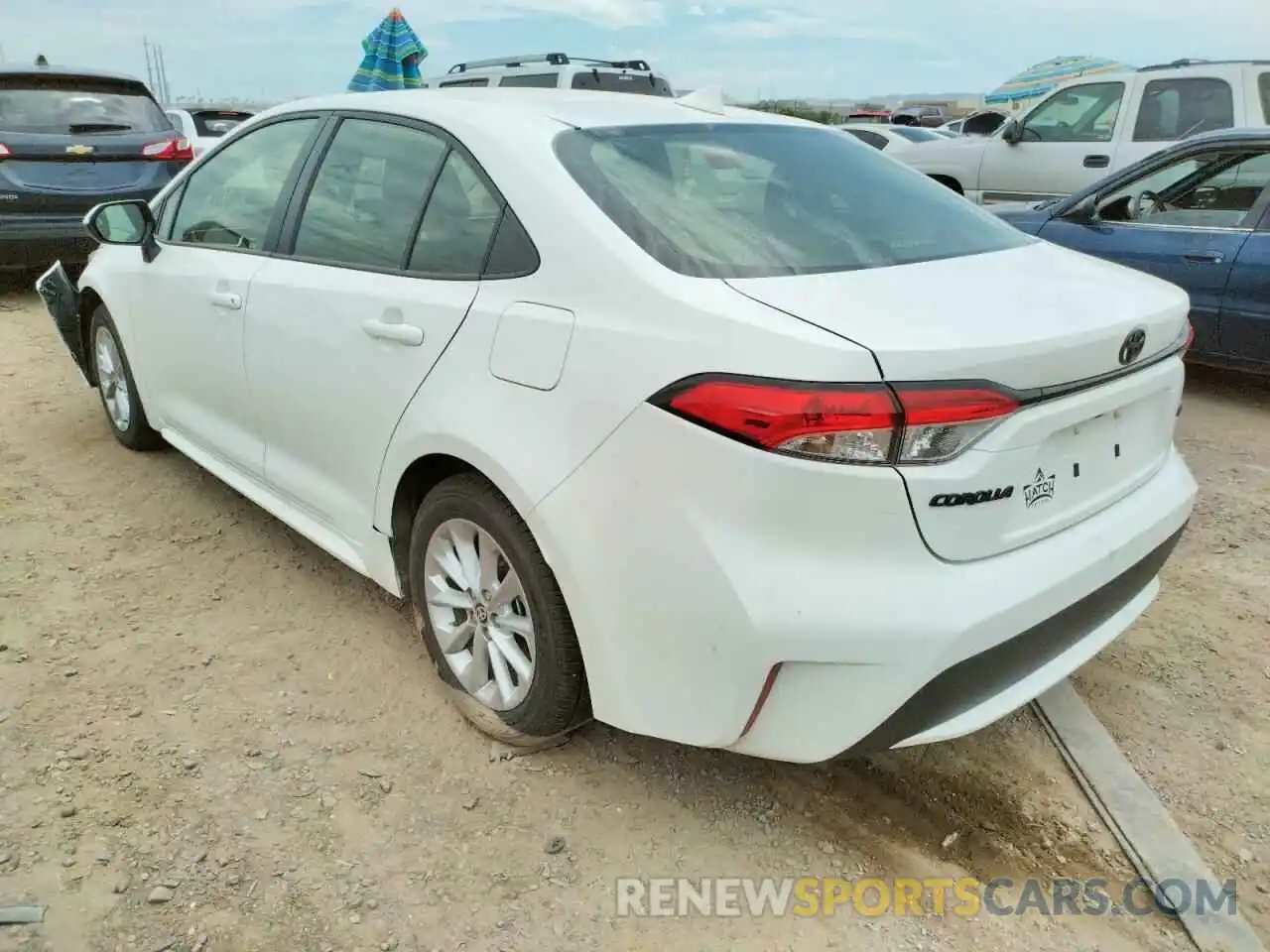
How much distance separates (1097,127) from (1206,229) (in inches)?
126

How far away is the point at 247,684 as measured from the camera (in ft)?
9.35

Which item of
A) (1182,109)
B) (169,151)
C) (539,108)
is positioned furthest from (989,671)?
(169,151)

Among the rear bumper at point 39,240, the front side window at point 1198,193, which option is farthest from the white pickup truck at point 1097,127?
the rear bumper at point 39,240

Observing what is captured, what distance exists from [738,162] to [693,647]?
133 centimetres

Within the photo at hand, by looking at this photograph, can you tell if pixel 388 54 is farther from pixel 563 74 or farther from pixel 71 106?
pixel 71 106

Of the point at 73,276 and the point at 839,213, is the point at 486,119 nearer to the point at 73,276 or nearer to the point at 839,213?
the point at 839,213

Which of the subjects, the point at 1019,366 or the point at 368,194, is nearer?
the point at 1019,366

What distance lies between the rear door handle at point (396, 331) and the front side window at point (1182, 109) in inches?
283

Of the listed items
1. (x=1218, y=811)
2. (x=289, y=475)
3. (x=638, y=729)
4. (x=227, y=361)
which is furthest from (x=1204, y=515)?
(x=227, y=361)

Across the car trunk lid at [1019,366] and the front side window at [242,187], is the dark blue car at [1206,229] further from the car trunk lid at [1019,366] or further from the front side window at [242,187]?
the front side window at [242,187]

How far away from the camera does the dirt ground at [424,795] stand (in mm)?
2061

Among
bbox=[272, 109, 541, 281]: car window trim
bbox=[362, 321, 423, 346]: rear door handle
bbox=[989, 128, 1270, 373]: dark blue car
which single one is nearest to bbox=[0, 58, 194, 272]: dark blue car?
bbox=[272, 109, 541, 281]: car window trim

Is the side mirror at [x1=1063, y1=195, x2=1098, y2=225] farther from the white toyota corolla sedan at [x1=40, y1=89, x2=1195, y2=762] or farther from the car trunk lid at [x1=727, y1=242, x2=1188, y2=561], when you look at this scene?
the car trunk lid at [x1=727, y1=242, x2=1188, y2=561]

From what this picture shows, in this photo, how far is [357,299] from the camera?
107 inches
